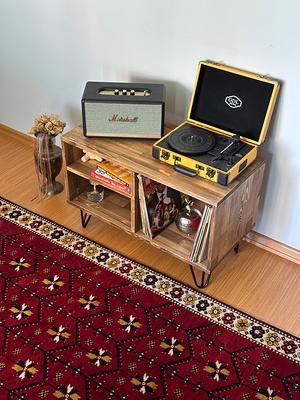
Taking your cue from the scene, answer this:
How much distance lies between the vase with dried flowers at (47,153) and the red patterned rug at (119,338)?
363 millimetres

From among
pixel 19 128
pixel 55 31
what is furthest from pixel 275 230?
pixel 19 128

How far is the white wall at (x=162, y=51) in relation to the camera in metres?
1.77

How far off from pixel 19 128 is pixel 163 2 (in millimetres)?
1161

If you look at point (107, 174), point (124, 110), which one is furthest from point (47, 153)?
point (124, 110)

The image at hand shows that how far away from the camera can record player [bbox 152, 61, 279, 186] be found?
5.83 feet

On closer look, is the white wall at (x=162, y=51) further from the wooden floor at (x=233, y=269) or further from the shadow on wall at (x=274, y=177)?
the wooden floor at (x=233, y=269)

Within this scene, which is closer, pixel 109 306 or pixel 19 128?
pixel 109 306

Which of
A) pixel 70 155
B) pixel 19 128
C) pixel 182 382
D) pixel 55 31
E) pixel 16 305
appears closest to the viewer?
pixel 182 382

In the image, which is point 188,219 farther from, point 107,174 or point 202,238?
point 107,174

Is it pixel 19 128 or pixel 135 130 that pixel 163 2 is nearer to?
pixel 135 130

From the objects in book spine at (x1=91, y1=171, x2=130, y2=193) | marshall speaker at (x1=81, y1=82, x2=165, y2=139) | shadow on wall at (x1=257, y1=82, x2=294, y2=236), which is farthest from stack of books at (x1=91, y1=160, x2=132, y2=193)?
shadow on wall at (x1=257, y1=82, x2=294, y2=236)

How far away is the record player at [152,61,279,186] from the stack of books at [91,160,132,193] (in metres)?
0.17

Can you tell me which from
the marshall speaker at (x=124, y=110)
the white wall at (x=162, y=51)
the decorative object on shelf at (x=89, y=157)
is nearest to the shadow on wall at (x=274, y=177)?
the white wall at (x=162, y=51)

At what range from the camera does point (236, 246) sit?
2.13m
